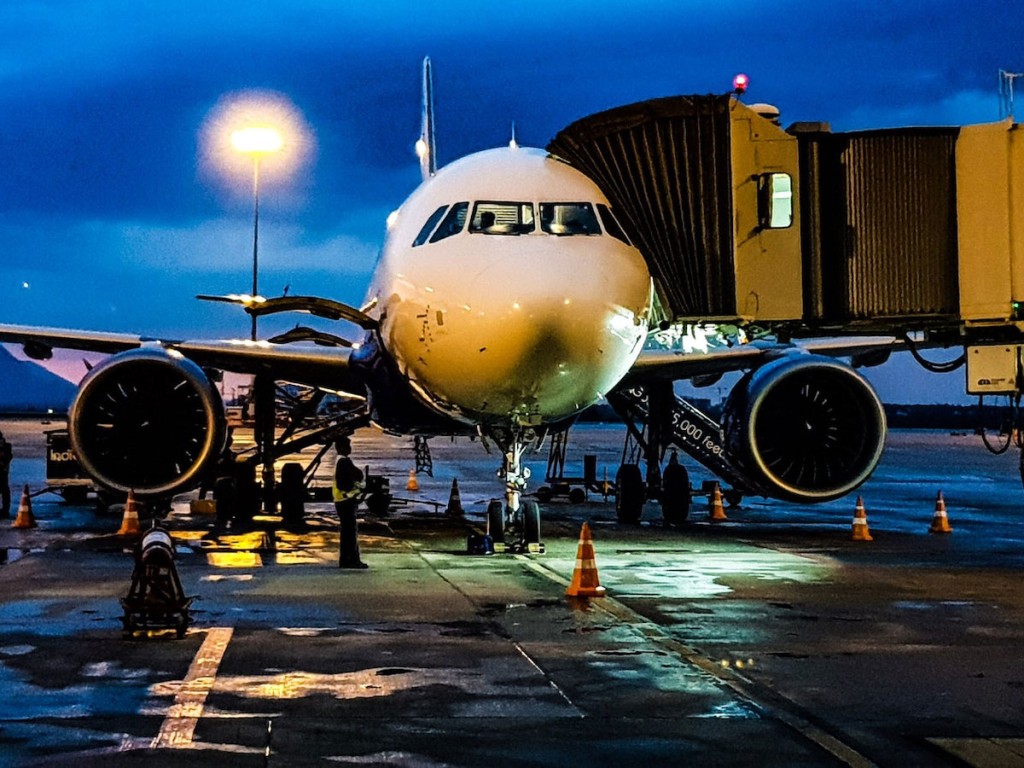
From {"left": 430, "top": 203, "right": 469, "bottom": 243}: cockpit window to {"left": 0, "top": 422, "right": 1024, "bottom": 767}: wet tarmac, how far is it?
3.37m

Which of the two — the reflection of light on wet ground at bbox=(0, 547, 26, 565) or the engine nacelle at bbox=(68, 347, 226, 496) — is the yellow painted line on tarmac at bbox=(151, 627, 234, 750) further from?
the engine nacelle at bbox=(68, 347, 226, 496)

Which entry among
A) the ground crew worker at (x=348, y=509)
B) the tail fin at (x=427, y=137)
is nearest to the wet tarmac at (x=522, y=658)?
the ground crew worker at (x=348, y=509)

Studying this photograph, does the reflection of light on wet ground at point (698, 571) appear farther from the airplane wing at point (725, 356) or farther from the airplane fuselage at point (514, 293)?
the airplane wing at point (725, 356)

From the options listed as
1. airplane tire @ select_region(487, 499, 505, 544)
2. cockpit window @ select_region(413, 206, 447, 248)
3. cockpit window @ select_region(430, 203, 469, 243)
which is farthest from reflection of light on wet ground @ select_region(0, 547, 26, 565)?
cockpit window @ select_region(430, 203, 469, 243)

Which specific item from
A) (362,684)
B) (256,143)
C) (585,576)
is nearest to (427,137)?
(256,143)

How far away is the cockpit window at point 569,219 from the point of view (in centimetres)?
1478

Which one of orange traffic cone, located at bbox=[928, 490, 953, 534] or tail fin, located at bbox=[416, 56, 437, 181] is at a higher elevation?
tail fin, located at bbox=[416, 56, 437, 181]

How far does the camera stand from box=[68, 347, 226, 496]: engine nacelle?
19.1 meters

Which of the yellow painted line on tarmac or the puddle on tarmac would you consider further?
the puddle on tarmac

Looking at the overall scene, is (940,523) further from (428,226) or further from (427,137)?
(427,137)

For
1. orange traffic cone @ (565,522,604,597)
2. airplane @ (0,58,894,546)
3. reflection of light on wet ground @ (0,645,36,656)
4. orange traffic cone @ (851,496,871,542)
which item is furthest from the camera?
orange traffic cone @ (851,496,871,542)

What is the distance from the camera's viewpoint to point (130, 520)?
1919 cm

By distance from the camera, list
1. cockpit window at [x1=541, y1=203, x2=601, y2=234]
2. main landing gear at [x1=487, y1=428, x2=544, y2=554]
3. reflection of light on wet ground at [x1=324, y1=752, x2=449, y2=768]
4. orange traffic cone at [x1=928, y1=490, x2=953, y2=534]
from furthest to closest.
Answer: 1. orange traffic cone at [x1=928, y1=490, x2=953, y2=534]
2. main landing gear at [x1=487, y1=428, x2=544, y2=554]
3. cockpit window at [x1=541, y1=203, x2=601, y2=234]
4. reflection of light on wet ground at [x1=324, y1=752, x2=449, y2=768]

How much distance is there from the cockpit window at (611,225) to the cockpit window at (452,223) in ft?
4.55
